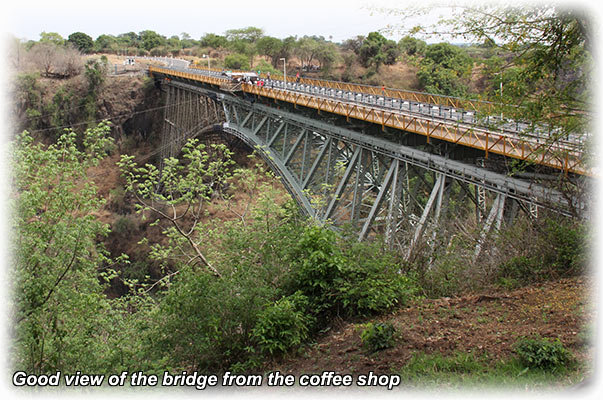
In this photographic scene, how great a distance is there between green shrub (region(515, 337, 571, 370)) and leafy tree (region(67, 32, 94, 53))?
96142 mm

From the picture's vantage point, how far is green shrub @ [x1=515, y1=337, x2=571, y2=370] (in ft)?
20.3

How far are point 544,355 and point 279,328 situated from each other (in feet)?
13.8

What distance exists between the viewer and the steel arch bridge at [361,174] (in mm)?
13116

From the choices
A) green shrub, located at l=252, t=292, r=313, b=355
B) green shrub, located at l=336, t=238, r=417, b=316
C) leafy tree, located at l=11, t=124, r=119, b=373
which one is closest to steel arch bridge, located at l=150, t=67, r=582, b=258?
green shrub, located at l=336, t=238, r=417, b=316

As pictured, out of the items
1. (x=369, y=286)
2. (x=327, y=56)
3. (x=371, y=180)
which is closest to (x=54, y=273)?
(x=369, y=286)

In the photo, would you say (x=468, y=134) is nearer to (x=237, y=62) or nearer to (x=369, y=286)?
(x=369, y=286)

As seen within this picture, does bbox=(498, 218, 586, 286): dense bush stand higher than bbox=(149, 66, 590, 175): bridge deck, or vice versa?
bbox=(149, 66, 590, 175): bridge deck

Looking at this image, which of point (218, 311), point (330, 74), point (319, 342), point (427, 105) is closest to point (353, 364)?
point (319, 342)

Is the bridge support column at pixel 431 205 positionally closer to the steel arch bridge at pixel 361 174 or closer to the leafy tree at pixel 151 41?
the steel arch bridge at pixel 361 174

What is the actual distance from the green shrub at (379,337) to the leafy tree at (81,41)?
309 ft

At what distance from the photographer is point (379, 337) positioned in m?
7.54

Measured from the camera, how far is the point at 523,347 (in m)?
6.50

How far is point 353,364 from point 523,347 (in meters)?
2.53

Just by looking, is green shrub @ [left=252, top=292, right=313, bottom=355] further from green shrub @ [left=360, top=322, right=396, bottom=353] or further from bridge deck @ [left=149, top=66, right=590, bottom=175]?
bridge deck @ [left=149, top=66, right=590, bottom=175]
